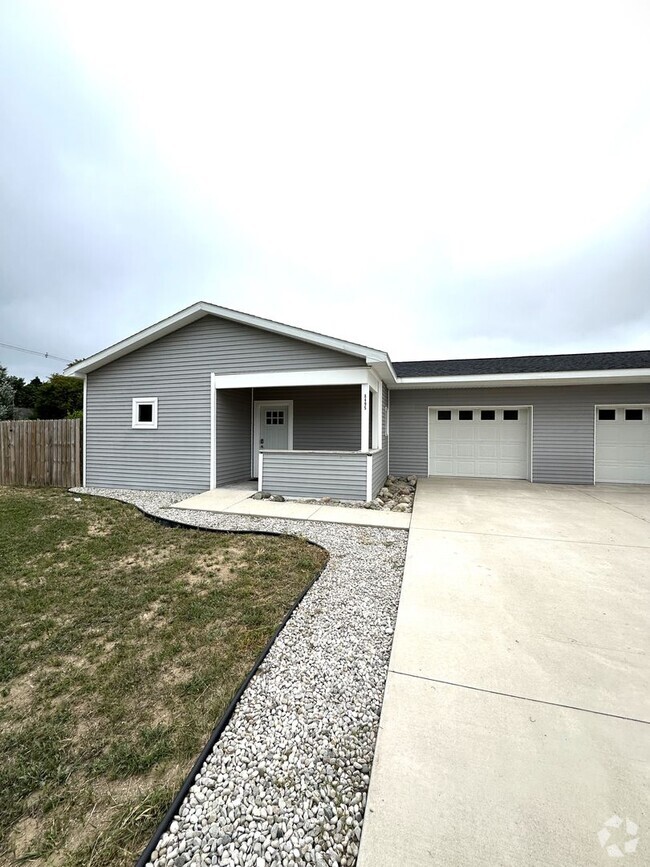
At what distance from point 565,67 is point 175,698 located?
35.7 feet

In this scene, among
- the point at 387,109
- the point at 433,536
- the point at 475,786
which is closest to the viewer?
the point at 475,786

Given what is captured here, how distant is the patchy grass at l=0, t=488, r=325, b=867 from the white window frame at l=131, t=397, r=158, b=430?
4.15 metres

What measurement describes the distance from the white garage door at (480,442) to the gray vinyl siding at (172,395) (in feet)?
16.4

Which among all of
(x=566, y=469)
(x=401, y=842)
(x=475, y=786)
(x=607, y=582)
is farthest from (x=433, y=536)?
(x=566, y=469)

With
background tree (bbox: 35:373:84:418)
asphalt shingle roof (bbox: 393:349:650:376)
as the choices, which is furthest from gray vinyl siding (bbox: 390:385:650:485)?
background tree (bbox: 35:373:84:418)

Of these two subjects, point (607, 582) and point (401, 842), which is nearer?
point (401, 842)

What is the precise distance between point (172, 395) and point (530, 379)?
8.85m

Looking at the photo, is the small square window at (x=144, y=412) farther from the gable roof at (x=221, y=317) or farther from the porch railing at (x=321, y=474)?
the porch railing at (x=321, y=474)

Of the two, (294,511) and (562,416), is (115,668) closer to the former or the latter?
(294,511)

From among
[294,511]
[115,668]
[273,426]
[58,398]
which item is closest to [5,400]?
[58,398]

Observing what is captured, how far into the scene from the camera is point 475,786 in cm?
155

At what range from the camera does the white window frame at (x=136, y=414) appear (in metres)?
8.83

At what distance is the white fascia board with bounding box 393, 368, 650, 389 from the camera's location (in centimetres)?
855

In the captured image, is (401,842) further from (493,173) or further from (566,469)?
(493,173)
